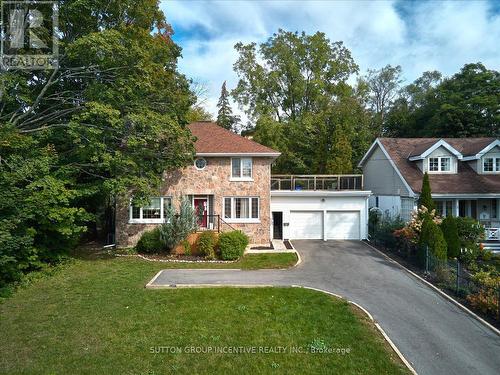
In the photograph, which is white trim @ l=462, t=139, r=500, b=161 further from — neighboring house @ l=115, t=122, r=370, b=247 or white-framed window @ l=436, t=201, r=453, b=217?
neighboring house @ l=115, t=122, r=370, b=247

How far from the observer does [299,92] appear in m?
37.2

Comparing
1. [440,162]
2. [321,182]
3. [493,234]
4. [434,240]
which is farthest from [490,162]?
[434,240]

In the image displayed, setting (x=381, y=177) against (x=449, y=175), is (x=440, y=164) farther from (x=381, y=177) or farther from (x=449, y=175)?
(x=381, y=177)

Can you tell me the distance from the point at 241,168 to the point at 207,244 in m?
5.39

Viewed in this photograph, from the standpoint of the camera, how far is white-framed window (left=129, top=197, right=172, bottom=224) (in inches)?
823

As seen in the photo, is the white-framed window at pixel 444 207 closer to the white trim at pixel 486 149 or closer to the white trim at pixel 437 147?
the white trim at pixel 437 147

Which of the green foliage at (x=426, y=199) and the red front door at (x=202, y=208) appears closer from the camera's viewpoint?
the green foliage at (x=426, y=199)

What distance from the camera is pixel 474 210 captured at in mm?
24109

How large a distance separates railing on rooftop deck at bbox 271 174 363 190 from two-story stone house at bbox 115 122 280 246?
3.15m

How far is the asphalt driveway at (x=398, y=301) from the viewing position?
809 centimetres

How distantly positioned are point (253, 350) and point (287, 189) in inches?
675

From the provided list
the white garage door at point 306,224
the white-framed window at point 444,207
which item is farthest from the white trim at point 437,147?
the white garage door at point 306,224

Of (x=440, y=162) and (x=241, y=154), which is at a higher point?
(x=241, y=154)

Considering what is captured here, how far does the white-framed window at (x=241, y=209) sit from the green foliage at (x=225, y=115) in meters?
27.1
